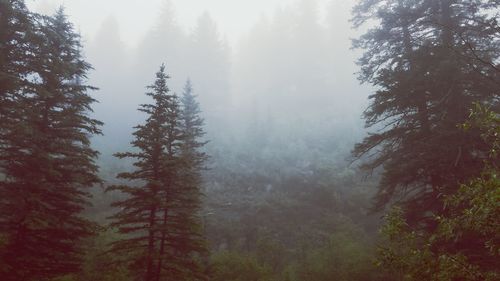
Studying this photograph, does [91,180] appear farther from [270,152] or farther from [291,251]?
[270,152]

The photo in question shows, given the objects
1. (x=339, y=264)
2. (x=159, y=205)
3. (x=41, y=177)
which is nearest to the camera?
(x=159, y=205)

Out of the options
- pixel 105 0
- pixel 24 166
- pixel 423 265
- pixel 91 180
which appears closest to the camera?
pixel 423 265

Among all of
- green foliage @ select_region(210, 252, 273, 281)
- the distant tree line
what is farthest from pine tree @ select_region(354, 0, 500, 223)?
green foliage @ select_region(210, 252, 273, 281)

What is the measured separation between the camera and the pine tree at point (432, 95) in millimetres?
11750

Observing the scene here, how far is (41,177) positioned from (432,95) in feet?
46.5

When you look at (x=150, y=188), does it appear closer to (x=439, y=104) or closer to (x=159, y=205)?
(x=159, y=205)

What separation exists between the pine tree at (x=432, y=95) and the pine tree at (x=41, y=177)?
37.0ft

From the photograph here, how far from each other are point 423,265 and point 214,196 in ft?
86.2

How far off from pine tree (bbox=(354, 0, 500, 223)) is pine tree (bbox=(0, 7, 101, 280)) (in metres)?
11.3

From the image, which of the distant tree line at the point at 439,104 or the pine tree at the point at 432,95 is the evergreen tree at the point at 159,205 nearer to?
the distant tree line at the point at 439,104

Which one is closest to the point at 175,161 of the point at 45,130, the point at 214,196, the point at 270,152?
the point at 45,130

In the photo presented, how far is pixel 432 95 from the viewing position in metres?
12.9

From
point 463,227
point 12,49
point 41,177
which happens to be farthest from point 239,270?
point 12,49

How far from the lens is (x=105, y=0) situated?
124500 mm
